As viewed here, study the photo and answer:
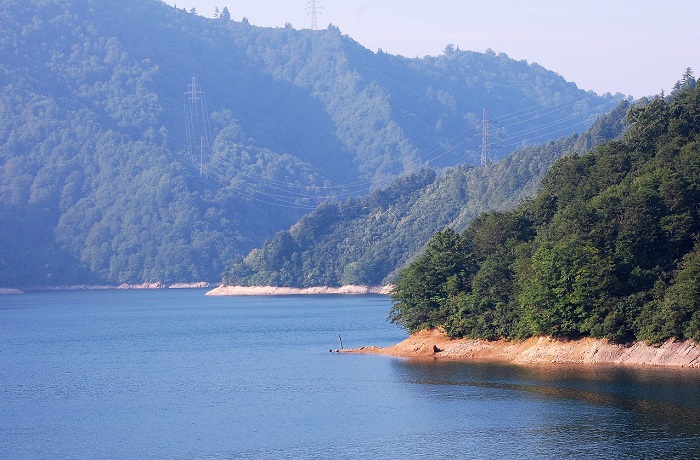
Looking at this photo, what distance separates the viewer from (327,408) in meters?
58.1

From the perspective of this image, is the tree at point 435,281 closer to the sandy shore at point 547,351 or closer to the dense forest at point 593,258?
the dense forest at point 593,258

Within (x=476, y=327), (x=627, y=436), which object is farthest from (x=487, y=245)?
(x=627, y=436)

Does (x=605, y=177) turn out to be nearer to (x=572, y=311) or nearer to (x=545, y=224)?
(x=545, y=224)

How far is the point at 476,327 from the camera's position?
76812 millimetres

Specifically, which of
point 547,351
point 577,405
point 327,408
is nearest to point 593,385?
point 577,405

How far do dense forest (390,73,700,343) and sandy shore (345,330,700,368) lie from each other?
70 cm

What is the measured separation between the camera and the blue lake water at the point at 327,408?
47688 millimetres

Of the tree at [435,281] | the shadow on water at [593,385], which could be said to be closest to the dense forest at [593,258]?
the tree at [435,281]

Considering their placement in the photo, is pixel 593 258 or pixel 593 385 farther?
pixel 593 258

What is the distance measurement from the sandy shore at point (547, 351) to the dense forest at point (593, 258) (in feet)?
2.31

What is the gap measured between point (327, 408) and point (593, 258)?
69.7 ft

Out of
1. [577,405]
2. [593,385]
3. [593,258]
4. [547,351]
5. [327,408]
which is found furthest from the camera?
[547,351]

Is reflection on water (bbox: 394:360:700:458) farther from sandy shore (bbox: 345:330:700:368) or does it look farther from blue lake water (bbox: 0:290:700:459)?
sandy shore (bbox: 345:330:700:368)

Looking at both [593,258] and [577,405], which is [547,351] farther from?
[577,405]
